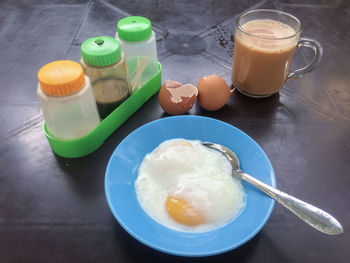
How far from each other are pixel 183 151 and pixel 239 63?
1.21 feet

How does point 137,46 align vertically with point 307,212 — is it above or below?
above

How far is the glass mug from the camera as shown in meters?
0.92

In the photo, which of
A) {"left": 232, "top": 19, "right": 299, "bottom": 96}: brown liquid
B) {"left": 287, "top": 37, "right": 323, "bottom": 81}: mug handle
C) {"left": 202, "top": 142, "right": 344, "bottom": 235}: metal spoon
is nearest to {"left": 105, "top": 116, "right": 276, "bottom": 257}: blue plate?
{"left": 202, "top": 142, "right": 344, "bottom": 235}: metal spoon

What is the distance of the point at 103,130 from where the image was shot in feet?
2.83

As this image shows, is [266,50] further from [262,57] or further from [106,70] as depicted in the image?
[106,70]

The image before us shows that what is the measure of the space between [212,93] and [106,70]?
31 cm

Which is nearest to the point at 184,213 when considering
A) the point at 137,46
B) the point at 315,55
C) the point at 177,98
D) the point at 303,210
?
the point at 303,210

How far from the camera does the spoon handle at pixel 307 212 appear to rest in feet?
2.00

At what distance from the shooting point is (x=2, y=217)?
73 centimetres

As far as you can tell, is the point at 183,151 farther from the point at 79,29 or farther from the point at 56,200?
the point at 79,29

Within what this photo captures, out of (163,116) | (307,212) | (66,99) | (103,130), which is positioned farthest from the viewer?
(163,116)

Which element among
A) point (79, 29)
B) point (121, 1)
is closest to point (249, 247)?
point (79, 29)

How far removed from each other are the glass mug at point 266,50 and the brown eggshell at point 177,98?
18cm

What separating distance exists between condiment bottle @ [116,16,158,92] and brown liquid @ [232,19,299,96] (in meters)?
0.26
